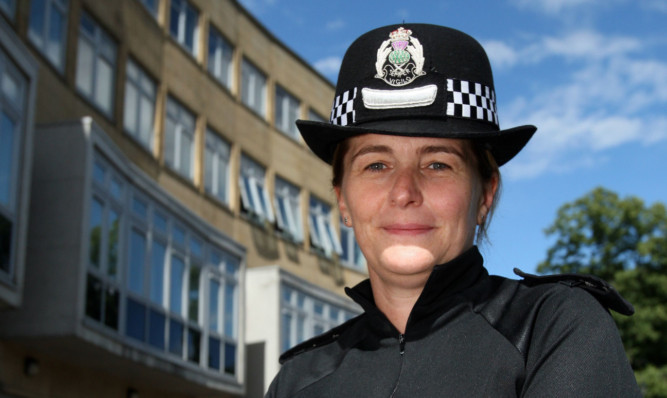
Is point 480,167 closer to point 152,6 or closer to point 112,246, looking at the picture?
point 112,246

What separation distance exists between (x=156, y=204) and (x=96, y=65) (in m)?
3.13

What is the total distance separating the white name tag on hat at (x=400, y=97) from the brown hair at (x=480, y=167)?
220 millimetres

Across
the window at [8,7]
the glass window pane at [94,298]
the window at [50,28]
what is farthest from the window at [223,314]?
the window at [8,7]

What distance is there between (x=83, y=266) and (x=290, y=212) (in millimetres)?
14729

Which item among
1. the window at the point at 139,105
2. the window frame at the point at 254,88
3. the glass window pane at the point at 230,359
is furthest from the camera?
the window frame at the point at 254,88

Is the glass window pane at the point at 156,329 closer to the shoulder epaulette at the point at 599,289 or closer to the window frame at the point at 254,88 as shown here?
the window frame at the point at 254,88

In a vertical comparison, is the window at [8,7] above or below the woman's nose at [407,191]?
above

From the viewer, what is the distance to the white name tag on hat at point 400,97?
2492 mm

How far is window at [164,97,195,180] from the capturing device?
2372 centimetres

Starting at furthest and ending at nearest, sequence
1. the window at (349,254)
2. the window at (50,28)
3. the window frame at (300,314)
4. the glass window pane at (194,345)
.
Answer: the window at (349,254), the window frame at (300,314), the glass window pane at (194,345), the window at (50,28)

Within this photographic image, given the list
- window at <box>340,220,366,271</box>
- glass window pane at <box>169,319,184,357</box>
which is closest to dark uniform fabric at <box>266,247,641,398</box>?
glass window pane at <box>169,319,184,357</box>

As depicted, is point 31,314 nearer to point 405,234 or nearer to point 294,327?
point 294,327

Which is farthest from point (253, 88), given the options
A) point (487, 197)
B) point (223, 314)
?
point (487, 197)

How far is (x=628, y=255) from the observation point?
30422 millimetres
